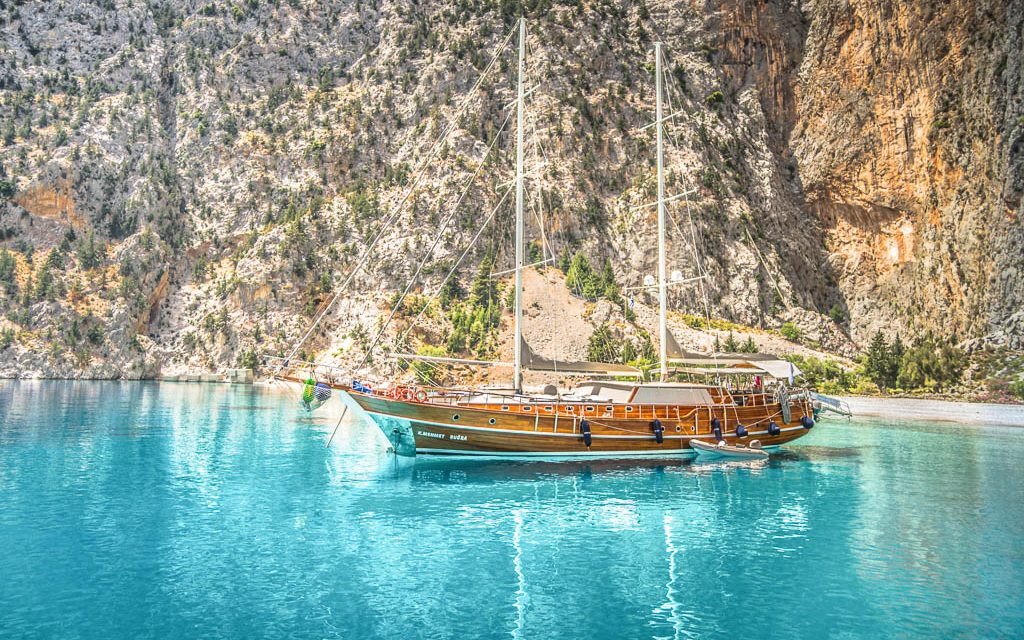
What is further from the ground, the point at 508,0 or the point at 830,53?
the point at 508,0

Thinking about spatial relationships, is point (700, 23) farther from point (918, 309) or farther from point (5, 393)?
point (5, 393)

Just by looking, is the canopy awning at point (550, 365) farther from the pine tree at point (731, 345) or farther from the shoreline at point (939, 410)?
the pine tree at point (731, 345)

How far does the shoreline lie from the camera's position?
58.9 meters

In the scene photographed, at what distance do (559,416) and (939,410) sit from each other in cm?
5049

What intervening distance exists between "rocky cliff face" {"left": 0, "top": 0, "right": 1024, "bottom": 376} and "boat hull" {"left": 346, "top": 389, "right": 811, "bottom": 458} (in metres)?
64.6

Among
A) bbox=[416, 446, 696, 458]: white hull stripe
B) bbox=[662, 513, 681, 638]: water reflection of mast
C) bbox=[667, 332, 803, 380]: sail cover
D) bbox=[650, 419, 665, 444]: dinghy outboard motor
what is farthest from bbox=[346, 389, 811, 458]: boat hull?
bbox=[662, 513, 681, 638]: water reflection of mast

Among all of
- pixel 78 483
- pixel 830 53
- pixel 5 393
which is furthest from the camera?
pixel 830 53

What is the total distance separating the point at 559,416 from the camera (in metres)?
33.8

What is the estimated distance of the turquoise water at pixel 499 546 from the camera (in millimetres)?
14961

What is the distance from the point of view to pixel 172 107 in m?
140

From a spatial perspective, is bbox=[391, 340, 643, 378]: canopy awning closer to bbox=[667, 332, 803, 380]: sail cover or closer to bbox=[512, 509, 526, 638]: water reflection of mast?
bbox=[667, 332, 803, 380]: sail cover

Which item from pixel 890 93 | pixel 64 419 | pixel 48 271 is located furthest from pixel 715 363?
pixel 48 271

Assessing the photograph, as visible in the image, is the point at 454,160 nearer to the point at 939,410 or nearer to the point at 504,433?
the point at 939,410

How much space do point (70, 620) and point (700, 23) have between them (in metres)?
139
